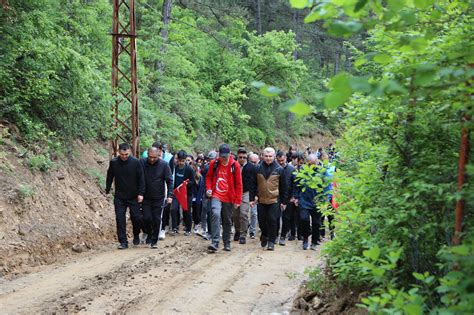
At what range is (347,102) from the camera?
4.98 meters

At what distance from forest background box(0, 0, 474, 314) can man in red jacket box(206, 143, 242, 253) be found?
1.70m

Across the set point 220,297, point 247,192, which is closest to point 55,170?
point 247,192

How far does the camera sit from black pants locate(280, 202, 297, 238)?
13133mm

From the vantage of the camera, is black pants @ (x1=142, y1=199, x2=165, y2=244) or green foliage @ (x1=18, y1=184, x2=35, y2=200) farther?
black pants @ (x1=142, y1=199, x2=165, y2=244)

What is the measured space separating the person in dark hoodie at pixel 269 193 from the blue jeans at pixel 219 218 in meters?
0.89

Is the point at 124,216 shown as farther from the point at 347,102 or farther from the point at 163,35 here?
the point at 163,35

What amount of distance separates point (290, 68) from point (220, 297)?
2435 centimetres

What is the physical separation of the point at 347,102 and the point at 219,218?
649cm

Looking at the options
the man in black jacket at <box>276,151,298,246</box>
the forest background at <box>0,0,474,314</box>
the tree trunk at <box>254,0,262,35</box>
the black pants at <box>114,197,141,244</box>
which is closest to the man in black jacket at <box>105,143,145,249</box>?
the black pants at <box>114,197,141,244</box>

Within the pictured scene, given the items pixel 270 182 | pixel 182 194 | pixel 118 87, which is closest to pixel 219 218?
pixel 270 182

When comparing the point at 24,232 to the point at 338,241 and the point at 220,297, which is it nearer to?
the point at 220,297

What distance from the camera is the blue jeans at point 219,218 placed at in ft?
36.2

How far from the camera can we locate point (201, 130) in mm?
26172

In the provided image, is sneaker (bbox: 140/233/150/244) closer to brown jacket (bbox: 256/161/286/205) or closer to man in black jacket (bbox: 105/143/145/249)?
man in black jacket (bbox: 105/143/145/249)
